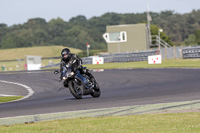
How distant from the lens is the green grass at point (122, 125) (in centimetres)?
792

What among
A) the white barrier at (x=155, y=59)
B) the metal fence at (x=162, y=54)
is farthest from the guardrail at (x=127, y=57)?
the white barrier at (x=155, y=59)

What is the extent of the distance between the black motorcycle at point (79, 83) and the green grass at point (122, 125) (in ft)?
14.4

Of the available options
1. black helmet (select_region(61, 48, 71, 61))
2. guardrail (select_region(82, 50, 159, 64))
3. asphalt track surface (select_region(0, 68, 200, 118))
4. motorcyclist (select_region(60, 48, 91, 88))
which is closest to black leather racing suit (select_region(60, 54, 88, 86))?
motorcyclist (select_region(60, 48, 91, 88))

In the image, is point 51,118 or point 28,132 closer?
point 28,132

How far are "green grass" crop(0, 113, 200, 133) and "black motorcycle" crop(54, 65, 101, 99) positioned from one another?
440 cm

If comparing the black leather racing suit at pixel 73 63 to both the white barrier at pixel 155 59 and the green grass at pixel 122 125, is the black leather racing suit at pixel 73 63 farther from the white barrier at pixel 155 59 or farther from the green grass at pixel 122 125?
the white barrier at pixel 155 59

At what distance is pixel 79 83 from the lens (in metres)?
14.2

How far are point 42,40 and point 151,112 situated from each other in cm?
15185

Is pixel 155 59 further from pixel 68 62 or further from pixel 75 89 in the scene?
pixel 68 62

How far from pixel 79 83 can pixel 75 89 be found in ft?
0.70

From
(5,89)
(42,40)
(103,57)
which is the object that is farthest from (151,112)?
(42,40)

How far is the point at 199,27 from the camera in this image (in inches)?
7574

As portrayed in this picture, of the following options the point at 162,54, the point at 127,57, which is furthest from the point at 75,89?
the point at 127,57

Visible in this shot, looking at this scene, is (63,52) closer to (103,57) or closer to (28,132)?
(28,132)
